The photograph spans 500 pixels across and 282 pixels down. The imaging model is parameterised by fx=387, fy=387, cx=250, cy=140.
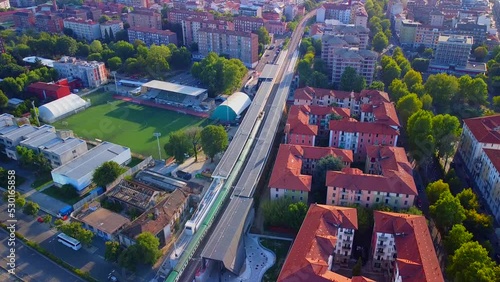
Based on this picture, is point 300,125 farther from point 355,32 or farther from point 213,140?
point 355,32

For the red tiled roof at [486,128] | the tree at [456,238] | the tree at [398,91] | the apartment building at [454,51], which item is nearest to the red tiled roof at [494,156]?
the red tiled roof at [486,128]

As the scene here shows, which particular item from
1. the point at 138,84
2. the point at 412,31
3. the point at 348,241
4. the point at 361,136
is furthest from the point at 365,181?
the point at 412,31

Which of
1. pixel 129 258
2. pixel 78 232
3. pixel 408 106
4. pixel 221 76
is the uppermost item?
pixel 221 76

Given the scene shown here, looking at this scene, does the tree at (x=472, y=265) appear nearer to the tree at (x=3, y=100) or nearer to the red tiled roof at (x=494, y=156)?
the red tiled roof at (x=494, y=156)

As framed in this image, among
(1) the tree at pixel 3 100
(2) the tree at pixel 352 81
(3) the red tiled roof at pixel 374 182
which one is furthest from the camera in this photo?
(2) the tree at pixel 352 81

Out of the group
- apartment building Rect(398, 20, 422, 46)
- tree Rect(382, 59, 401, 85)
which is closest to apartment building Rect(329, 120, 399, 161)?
tree Rect(382, 59, 401, 85)

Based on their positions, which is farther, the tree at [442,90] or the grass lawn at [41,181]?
the tree at [442,90]

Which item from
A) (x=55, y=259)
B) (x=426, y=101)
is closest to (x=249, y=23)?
(x=426, y=101)
